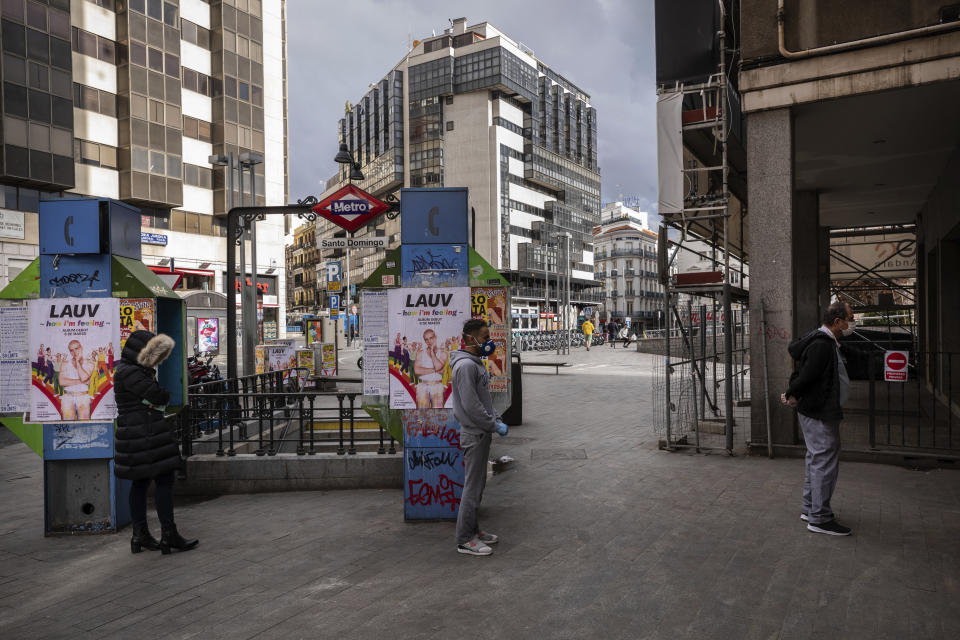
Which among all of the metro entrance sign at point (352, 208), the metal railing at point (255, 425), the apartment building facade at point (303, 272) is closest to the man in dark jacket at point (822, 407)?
the metal railing at point (255, 425)

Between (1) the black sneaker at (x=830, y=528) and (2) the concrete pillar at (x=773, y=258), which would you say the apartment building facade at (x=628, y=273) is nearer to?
(2) the concrete pillar at (x=773, y=258)

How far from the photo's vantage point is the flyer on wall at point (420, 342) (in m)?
5.79

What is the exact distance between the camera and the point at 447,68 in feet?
275

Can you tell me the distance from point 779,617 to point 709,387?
489 inches

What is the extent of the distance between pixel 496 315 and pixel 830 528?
3270mm

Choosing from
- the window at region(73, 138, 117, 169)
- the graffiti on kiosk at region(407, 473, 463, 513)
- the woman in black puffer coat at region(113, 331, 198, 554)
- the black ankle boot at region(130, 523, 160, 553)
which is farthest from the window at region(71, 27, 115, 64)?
the graffiti on kiosk at region(407, 473, 463, 513)

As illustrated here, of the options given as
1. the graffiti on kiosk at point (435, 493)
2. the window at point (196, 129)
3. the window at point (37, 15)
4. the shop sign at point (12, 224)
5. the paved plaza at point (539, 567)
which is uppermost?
the window at point (37, 15)

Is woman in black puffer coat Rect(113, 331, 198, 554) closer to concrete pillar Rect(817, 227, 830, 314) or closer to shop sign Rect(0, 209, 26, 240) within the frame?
concrete pillar Rect(817, 227, 830, 314)

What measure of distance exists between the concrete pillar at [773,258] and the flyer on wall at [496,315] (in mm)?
3523

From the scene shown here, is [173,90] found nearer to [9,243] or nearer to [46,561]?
[9,243]

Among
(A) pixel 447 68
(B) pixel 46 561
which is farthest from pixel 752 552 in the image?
(A) pixel 447 68

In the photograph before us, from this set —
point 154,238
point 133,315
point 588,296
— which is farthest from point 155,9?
point 588,296

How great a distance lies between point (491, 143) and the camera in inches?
3189

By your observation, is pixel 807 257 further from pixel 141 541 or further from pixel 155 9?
pixel 155 9
